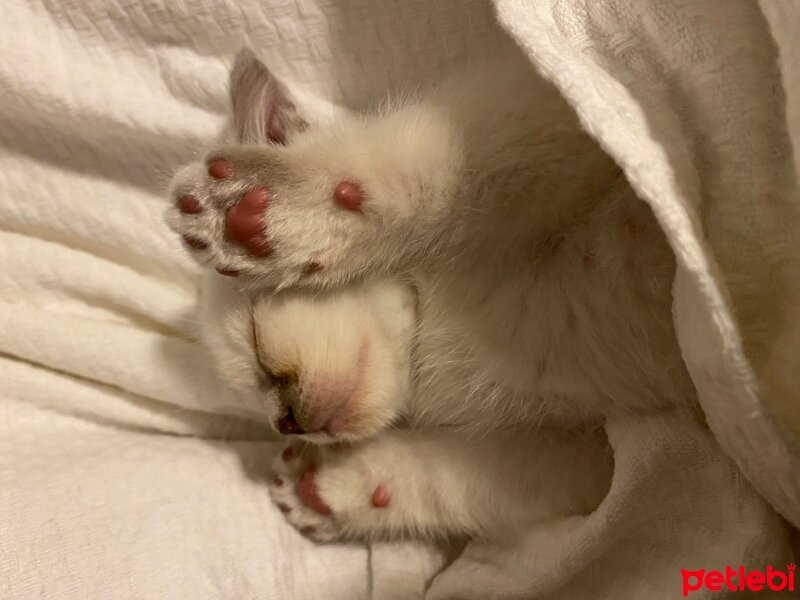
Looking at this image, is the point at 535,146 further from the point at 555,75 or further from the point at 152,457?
the point at 152,457

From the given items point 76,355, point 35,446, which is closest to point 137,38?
point 76,355

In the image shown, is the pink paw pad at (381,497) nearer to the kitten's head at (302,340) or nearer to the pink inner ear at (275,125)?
the kitten's head at (302,340)

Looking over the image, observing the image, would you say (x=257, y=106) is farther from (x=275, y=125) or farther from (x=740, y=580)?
(x=740, y=580)

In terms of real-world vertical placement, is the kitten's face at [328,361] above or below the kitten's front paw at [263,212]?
below

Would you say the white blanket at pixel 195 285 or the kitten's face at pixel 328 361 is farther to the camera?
the kitten's face at pixel 328 361

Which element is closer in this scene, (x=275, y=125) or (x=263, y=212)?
(x=263, y=212)

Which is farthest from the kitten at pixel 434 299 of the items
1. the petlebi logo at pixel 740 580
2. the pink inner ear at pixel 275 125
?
the petlebi logo at pixel 740 580

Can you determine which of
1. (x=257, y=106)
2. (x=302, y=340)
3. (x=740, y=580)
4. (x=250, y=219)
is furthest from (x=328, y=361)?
(x=740, y=580)
